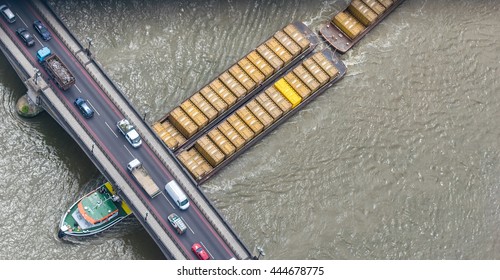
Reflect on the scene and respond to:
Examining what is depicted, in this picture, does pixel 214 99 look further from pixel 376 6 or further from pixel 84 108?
pixel 376 6

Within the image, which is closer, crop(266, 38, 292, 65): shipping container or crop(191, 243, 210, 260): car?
crop(191, 243, 210, 260): car

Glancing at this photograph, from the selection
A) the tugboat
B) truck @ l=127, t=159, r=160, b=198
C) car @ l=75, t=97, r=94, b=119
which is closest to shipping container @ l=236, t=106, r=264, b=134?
truck @ l=127, t=159, r=160, b=198

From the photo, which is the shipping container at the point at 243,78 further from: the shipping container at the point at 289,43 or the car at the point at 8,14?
the car at the point at 8,14

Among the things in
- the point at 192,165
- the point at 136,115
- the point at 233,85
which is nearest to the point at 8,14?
the point at 136,115

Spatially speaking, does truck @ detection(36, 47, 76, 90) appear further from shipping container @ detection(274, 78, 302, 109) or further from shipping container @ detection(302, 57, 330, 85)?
shipping container @ detection(302, 57, 330, 85)

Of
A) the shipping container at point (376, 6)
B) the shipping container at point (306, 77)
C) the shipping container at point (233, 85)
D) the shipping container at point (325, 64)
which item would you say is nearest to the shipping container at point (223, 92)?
the shipping container at point (233, 85)

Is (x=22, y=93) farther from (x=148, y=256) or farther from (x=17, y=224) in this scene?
(x=148, y=256)
